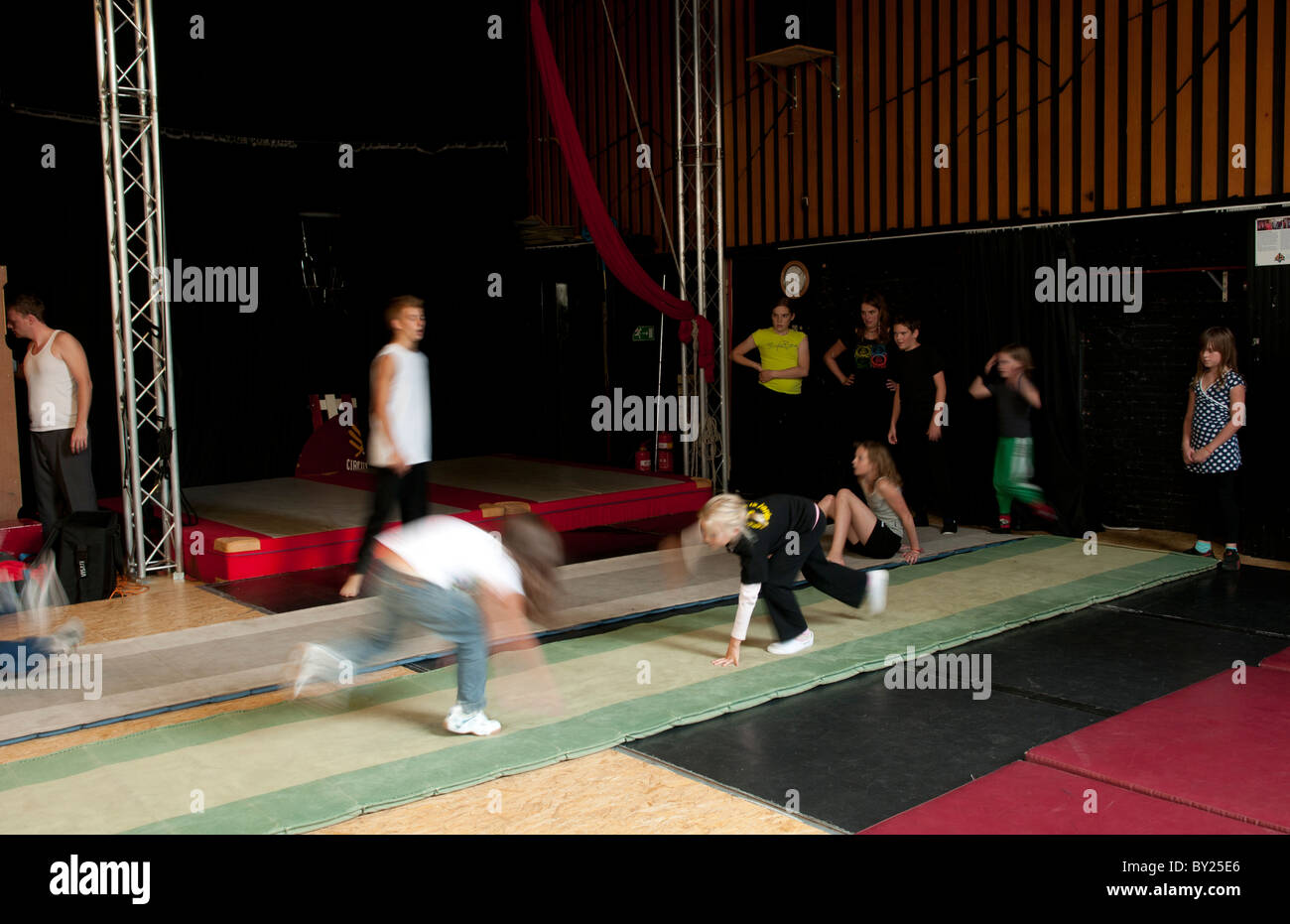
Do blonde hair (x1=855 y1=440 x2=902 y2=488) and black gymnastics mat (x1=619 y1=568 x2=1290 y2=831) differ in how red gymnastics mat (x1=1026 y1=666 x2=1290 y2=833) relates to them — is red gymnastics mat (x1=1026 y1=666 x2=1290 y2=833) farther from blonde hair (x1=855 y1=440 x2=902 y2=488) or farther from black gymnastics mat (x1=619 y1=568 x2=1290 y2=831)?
blonde hair (x1=855 y1=440 x2=902 y2=488)

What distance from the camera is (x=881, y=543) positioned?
6.59 meters

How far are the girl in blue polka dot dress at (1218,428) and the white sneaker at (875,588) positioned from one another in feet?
7.87

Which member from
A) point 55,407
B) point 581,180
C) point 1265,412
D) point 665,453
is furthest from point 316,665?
point 665,453

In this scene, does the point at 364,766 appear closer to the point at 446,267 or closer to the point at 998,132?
A: the point at 998,132

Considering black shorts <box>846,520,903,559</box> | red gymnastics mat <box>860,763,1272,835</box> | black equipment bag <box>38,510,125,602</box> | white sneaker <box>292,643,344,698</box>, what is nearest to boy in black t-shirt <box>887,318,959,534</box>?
black shorts <box>846,520,903,559</box>

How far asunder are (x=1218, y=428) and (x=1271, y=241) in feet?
3.51

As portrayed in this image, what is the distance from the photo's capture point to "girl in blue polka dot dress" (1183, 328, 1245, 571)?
650 centimetres

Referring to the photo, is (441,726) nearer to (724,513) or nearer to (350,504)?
(724,513)

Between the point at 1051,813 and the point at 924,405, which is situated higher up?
the point at 924,405

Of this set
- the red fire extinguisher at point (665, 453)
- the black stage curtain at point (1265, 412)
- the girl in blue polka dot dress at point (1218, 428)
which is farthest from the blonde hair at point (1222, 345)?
the red fire extinguisher at point (665, 453)

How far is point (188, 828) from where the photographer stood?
3311 mm

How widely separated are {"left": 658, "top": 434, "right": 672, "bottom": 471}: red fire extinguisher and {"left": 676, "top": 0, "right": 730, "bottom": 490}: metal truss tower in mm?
532

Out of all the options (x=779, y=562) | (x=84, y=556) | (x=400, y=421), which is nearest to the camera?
(x=779, y=562)

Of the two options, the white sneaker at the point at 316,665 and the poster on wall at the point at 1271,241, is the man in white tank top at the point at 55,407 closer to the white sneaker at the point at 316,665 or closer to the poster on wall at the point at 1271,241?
the white sneaker at the point at 316,665
